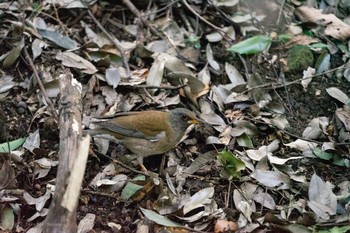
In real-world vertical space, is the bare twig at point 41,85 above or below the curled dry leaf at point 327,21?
above

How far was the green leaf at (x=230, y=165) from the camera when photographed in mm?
5820

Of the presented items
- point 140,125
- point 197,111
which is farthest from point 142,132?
point 197,111

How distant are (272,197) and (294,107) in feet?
4.14

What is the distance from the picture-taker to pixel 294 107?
21.9 ft

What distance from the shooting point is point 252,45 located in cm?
712

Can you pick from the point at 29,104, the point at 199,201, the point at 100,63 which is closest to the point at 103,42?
the point at 100,63

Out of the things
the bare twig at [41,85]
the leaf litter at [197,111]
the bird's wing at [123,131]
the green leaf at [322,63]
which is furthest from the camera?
the green leaf at [322,63]

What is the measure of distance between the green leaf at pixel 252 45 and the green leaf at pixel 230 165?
61.4 inches

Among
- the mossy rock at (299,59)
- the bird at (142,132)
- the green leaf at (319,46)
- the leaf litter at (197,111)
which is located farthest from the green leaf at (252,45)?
the bird at (142,132)

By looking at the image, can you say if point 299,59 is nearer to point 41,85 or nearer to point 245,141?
point 245,141

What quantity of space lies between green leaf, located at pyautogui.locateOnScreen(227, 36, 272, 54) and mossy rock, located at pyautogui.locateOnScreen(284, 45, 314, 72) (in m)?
0.28

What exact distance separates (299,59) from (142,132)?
2013 mm

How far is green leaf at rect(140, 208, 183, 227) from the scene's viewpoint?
17.3 ft

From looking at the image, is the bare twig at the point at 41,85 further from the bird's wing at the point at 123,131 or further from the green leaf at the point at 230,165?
the green leaf at the point at 230,165
